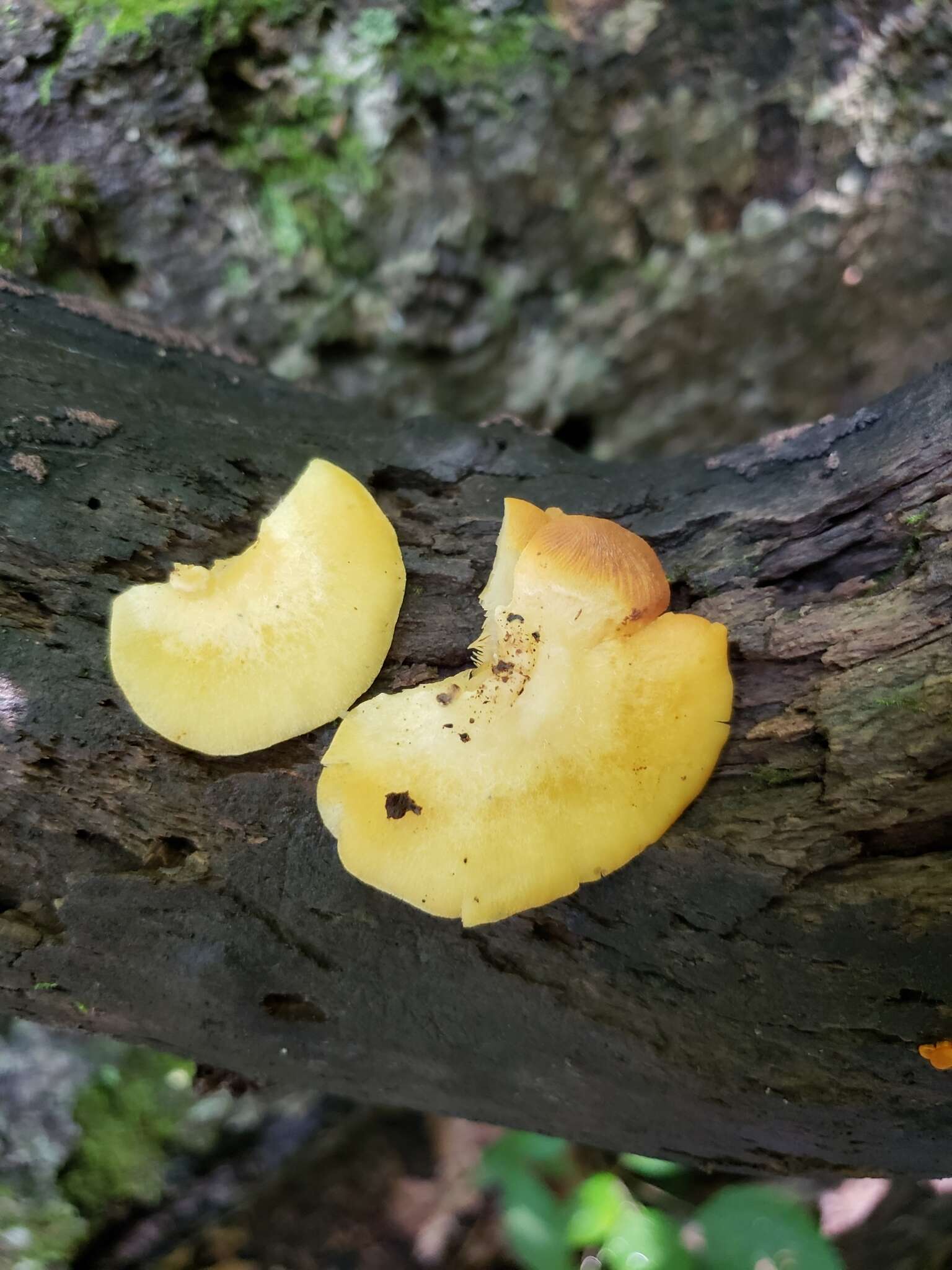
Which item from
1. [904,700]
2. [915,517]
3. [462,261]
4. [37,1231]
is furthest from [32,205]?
[37,1231]

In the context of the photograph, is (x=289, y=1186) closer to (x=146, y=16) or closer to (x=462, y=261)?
(x=462, y=261)

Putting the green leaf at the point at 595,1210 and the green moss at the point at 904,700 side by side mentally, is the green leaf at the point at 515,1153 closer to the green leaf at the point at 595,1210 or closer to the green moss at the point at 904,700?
the green leaf at the point at 595,1210

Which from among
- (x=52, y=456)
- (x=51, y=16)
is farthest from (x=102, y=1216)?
(x=51, y=16)

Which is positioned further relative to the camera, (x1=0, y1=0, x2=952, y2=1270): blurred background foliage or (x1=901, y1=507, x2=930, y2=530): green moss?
(x1=0, y1=0, x2=952, y2=1270): blurred background foliage

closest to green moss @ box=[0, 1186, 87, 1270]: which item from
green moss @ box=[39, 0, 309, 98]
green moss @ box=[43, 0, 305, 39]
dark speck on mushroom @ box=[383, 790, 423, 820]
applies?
dark speck on mushroom @ box=[383, 790, 423, 820]

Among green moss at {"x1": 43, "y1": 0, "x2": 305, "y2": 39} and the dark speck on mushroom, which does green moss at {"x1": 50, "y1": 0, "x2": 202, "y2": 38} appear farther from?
the dark speck on mushroom
